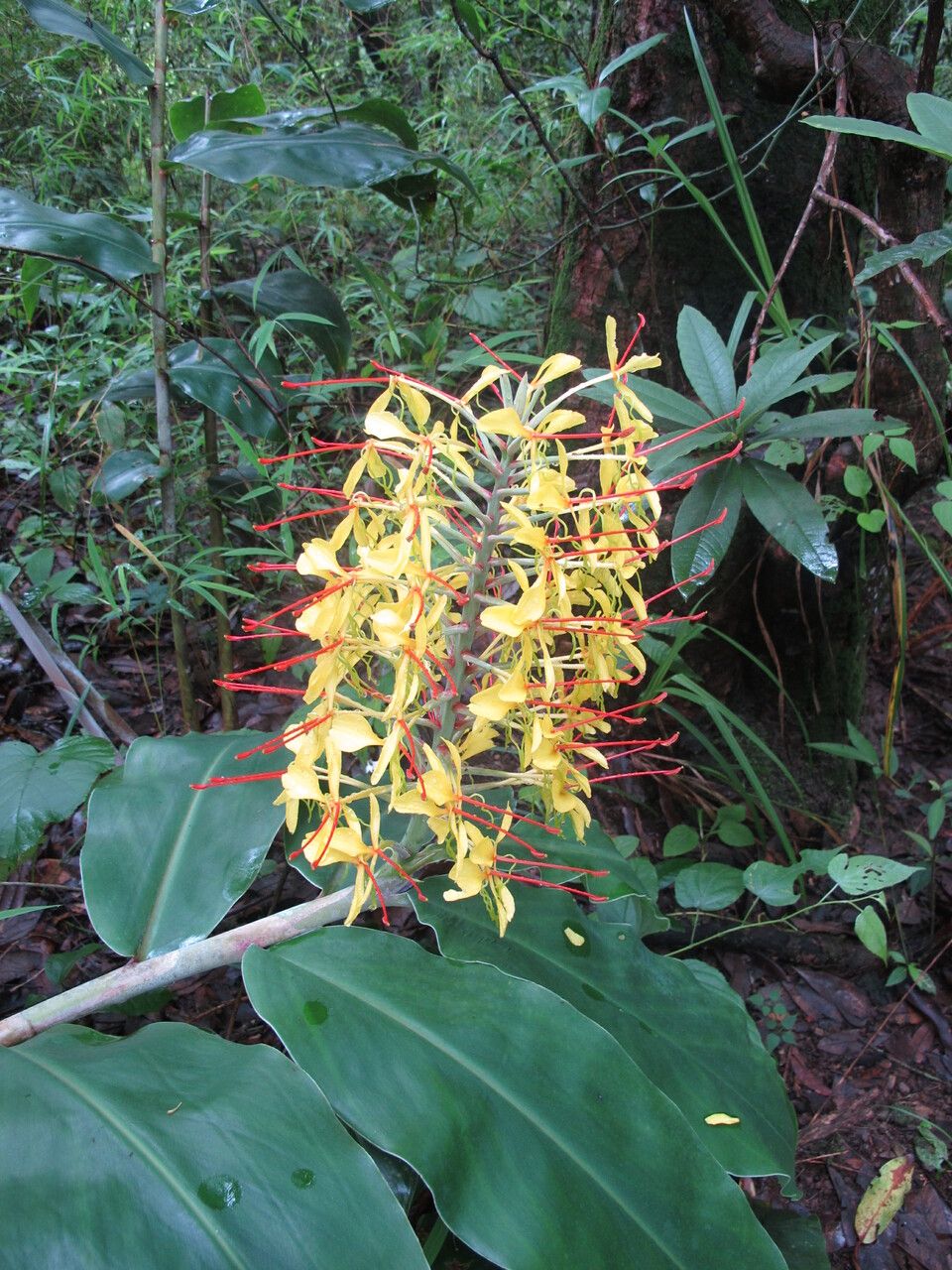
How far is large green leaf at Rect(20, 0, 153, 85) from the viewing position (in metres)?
1.75

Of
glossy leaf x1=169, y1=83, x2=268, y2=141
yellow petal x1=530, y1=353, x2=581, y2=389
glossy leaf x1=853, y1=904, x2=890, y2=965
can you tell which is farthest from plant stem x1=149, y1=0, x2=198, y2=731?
glossy leaf x1=853, y1=904, x2=890, y2=965

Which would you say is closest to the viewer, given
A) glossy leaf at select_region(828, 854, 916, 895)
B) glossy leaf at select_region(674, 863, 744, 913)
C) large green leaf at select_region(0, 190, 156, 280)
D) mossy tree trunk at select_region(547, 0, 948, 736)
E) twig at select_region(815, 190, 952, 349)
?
twig at select_region(815, 190, 952, 349)

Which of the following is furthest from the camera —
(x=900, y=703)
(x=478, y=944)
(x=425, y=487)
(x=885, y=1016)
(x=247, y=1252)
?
(x=900, y=703)

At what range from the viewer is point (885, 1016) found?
1898mm

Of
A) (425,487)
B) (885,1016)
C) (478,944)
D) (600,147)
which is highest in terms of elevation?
(600,147)

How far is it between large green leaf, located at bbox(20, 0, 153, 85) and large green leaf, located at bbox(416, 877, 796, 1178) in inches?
69.0

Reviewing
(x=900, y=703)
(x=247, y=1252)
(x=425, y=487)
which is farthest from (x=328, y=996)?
(x=900, y=703)

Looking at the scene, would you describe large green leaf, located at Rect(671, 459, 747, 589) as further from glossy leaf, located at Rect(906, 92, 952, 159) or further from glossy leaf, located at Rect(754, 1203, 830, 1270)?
glossy leaf, located at Rect(754, 1203, 830, 1270)

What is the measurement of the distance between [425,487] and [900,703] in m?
2.08

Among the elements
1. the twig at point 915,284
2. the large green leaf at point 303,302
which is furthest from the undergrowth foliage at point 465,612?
the large green leaf at point 303,302

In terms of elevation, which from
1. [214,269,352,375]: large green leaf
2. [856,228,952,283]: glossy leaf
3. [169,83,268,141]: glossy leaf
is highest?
[169,83,268,141]: glossy leaf

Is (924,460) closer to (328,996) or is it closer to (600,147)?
(600,147)

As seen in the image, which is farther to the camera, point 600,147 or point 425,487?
point 600,147

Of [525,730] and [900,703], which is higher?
[525,730]
